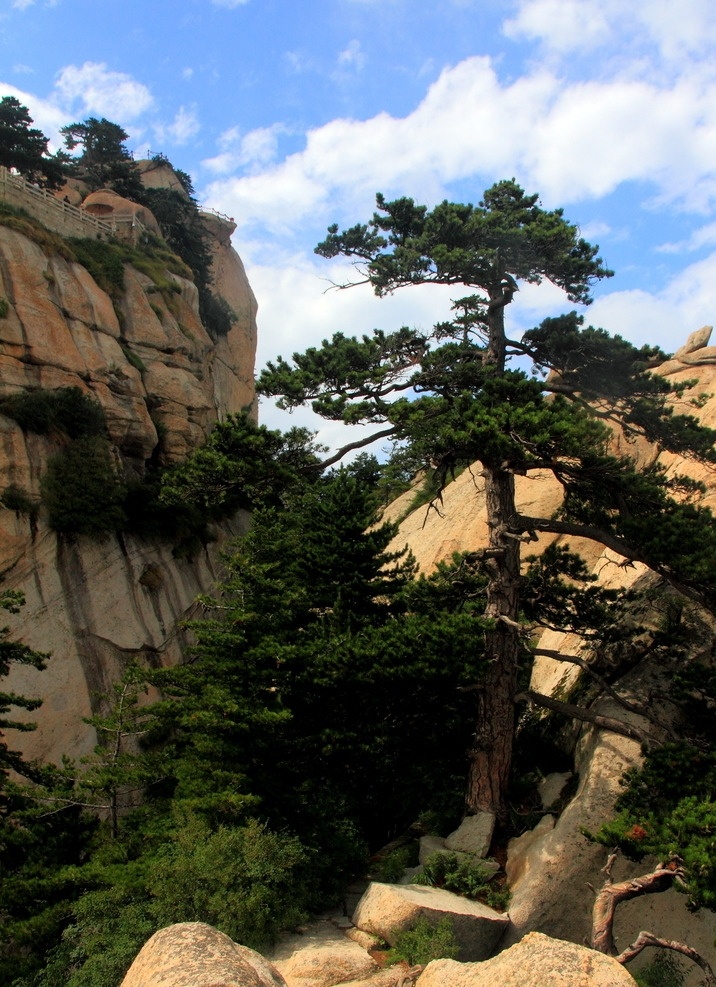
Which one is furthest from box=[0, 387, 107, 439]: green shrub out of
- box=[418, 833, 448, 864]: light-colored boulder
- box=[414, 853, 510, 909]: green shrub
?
box=[414, 853, 510, 909]: green shrub

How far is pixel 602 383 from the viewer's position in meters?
16.8

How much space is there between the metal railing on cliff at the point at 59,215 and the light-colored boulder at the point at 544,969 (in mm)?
28130

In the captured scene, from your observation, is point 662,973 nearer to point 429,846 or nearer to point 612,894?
point 612,894

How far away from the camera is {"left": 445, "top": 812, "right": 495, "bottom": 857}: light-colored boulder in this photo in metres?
14.0

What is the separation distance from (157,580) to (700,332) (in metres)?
20.4

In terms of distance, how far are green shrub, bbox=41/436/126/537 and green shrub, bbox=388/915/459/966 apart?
16.1m

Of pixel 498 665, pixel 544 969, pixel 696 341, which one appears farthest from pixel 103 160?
pixel 544 969

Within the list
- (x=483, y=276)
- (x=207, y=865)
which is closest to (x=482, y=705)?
(x=207, y=865)

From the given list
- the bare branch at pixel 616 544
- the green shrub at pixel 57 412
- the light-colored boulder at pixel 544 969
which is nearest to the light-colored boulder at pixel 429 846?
the bare branch at pixel 616 544

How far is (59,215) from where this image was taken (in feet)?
99.0

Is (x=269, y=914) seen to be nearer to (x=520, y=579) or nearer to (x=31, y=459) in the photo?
(x=520, y=579)

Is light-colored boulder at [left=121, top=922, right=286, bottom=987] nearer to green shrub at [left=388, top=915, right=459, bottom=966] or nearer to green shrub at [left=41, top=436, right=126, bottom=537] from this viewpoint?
green shrub at [left=388, top=915, right=459, bottom=966]

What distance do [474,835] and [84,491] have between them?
15435 mm

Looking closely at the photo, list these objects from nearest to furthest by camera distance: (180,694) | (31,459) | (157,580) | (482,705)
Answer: (482,705)
(180,694)
(31,459)
(157,580)
